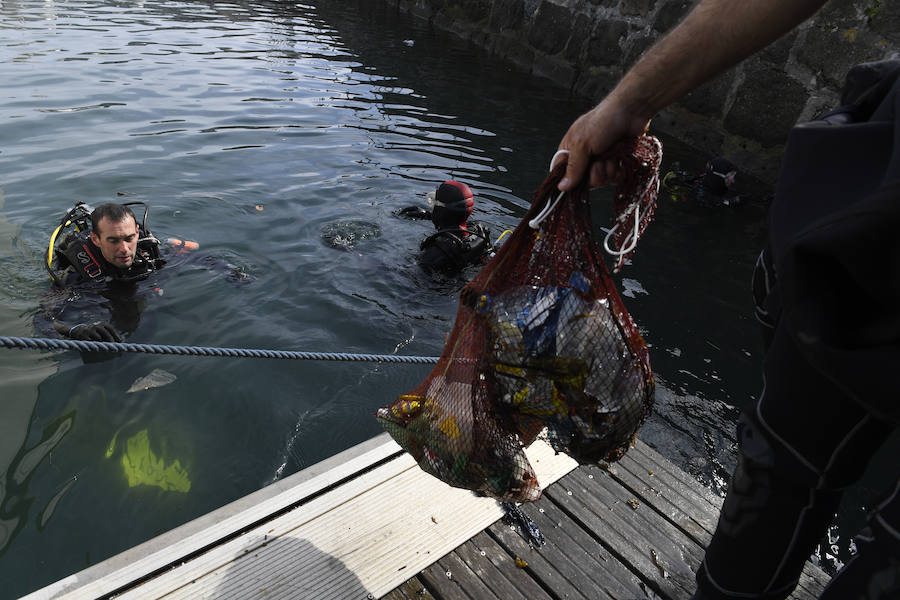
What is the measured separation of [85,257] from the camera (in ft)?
14.9

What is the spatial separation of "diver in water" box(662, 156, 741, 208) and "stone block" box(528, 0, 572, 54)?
270 inches

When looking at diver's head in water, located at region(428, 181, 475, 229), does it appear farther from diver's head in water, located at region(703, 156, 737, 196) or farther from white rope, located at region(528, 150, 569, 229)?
diver's head in water, located at region(703, 156, 737, 196)

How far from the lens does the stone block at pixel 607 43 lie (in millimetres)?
11703

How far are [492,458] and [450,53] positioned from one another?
16061mm

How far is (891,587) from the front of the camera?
107 centimetres

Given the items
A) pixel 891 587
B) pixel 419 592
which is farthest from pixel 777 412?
pixel 419 592

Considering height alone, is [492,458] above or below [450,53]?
above

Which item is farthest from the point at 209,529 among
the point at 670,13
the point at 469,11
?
the point at 469,11

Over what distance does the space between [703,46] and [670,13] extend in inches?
443

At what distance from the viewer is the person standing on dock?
3.11 ft

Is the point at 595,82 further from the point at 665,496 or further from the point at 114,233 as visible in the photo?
the point at 665,496

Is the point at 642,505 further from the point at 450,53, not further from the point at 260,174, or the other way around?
the point at 450,53

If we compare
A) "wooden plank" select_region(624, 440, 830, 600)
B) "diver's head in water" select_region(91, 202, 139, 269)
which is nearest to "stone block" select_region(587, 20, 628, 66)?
"diver's head in water" select_region(91, 202, 139, 269)

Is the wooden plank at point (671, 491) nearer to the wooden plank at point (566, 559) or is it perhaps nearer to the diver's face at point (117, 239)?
the wooden plank at point (566, 559)
